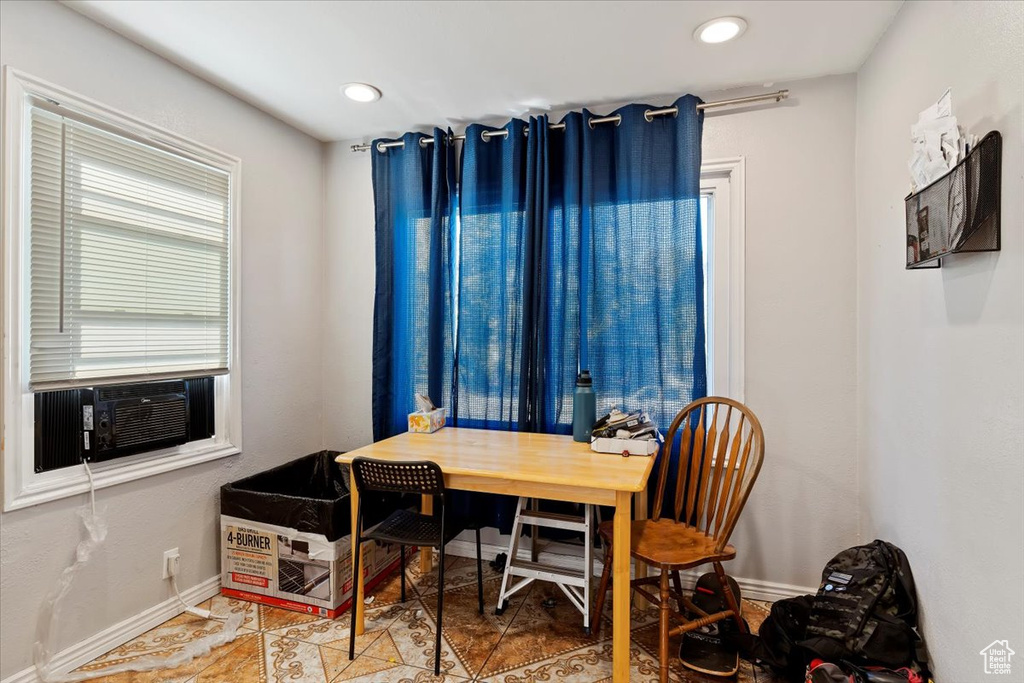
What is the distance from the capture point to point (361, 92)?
2.39m

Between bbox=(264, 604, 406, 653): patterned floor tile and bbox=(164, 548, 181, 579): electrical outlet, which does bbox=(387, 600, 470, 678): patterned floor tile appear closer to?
bbox=(264, 604, 406, 653): patterned floor tile

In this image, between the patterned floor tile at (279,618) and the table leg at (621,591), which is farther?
the patterned floor tile at (279,618)

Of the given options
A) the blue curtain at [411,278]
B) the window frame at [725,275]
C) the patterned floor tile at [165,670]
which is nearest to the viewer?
the patterned floor tile at [165,670]

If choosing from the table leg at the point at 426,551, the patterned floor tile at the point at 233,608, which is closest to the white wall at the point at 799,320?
the table leg at the point at 426,551

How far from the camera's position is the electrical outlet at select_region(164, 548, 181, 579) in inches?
84.7

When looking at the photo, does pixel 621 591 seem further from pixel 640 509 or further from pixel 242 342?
pixel 242 342

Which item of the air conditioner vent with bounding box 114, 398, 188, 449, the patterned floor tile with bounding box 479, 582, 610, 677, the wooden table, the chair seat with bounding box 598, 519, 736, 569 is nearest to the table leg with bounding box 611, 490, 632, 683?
the wooden table

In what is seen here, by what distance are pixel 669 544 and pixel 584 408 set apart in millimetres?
679

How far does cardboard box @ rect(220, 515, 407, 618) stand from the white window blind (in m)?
0.84

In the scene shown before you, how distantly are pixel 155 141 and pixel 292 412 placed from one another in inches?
60.2

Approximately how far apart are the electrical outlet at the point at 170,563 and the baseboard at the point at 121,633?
12 centimetres

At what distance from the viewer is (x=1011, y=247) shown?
46.2 inches

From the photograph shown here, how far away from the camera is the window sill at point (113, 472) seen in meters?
1.71

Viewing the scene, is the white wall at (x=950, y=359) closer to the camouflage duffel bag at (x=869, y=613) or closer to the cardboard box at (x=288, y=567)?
the camouflage duffel bag at (x=869, y=613)
